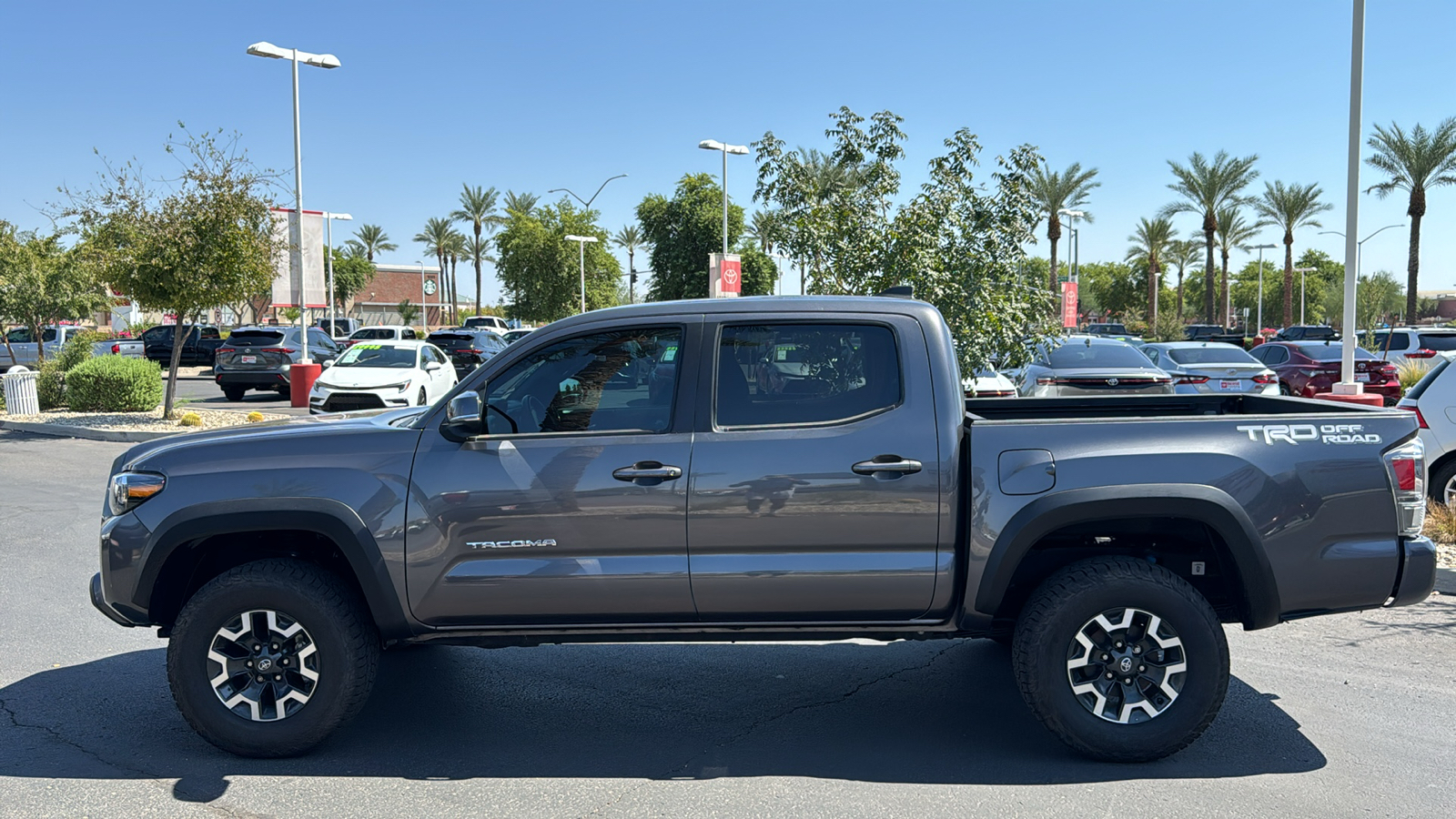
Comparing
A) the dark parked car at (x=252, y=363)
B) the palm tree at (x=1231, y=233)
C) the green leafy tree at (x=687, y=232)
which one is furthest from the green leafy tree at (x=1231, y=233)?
the dark parked car at (x=252, y=363)

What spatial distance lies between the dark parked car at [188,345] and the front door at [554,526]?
30440 millimetres

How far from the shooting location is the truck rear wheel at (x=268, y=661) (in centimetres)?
445

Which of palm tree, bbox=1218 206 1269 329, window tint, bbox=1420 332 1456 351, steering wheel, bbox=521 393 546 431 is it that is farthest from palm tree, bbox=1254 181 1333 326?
steering wheel, bbox=521 393 546 431

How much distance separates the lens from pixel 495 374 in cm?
457

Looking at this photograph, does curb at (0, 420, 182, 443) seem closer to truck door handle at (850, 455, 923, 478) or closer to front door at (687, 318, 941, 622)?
front door at (687, 318, 941, 622)

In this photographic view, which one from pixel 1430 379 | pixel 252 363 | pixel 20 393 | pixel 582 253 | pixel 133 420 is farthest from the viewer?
pixel 582 253

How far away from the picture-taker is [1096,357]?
16109 mm

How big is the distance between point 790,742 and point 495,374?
196 centimetres

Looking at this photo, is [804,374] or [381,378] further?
[381,378]

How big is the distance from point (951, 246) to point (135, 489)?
9212mm

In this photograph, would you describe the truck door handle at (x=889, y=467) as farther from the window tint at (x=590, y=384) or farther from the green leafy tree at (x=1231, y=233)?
the green leafy tree at (x=1231, y=233)

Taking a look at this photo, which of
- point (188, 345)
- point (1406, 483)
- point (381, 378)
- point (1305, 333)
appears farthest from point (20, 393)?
point (1305, 333)

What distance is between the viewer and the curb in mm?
16547

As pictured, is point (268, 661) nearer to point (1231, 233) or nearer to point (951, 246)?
point (951, 246)
